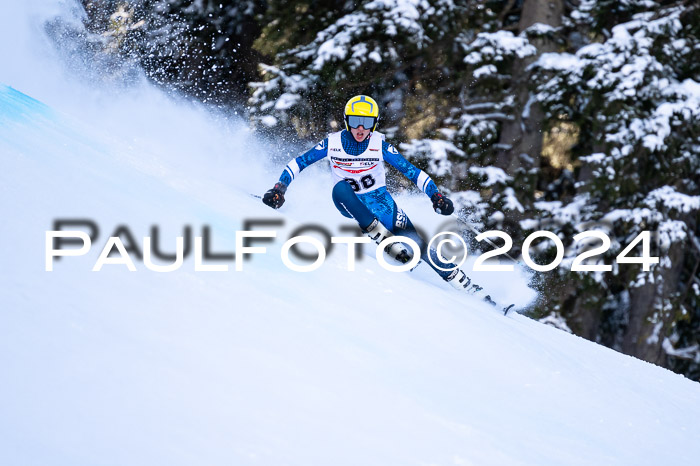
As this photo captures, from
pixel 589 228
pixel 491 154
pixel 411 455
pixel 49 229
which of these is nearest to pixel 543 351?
pixel 411 455

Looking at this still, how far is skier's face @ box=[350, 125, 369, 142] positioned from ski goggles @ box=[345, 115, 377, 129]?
0.03 metres

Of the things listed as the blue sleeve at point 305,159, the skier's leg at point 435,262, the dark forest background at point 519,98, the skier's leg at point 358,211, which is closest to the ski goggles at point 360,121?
the blue sleeve at point 305,159

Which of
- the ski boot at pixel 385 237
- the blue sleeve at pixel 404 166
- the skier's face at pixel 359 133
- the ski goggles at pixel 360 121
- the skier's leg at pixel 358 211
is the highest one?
the ski goggles at pixel 360 121

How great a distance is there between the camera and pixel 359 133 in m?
5.85

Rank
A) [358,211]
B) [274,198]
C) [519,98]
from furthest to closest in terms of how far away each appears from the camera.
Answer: [519,98], [358,211], [274,198]

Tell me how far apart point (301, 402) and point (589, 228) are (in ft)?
28.4

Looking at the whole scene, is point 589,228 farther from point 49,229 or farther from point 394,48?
point 49,229

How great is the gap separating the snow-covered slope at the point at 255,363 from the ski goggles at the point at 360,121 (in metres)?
1.03

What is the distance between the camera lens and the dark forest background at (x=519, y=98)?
33.3 ft

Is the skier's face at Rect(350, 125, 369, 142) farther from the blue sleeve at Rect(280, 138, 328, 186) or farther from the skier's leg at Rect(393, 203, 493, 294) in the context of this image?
the skier's leg at Rect(393, 203, 493, 294)

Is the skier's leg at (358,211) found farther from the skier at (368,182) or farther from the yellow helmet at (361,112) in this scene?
the yellow helmet at (361,112)

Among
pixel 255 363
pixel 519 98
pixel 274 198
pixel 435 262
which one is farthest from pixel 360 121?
pixel 519 98

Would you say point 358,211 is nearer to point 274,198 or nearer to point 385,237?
point 385,237

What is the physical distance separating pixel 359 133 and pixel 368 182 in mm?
526
